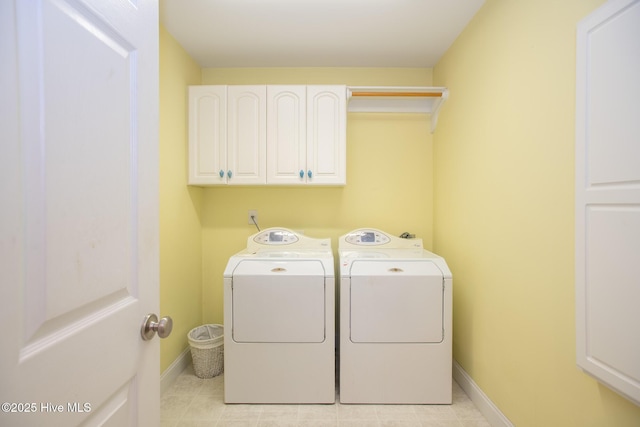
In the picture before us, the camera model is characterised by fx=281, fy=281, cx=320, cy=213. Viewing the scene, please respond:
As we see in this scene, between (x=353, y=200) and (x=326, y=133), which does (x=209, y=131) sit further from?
(x=353, y=200)

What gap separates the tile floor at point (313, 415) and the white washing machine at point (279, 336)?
0.21ft

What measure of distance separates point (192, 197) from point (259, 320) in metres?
1.24

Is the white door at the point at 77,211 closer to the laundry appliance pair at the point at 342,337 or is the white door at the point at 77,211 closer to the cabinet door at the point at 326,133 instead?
the laundry appliance pair at the point at 342,337

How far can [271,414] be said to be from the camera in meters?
1.77

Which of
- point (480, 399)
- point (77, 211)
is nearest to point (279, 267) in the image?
point (77, 211)

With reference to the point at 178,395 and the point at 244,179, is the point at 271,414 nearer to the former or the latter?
the point at 178,395

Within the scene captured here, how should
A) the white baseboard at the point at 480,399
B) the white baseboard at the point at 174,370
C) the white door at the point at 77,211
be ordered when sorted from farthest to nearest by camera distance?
the white baseboard at the point at 174,370 < the white baseboard at the point at 480,399 < the white door at the point at 77,211

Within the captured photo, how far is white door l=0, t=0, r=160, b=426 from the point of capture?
455 mm

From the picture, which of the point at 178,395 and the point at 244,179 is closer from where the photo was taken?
the point at 178,395

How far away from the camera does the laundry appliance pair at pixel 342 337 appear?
182 cm

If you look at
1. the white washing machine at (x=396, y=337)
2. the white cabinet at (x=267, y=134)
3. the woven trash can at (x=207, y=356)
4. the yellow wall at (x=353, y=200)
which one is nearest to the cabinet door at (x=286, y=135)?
the white cabinet at (x=267, y=134)

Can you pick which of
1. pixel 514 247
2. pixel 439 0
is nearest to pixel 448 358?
pixel 514 247

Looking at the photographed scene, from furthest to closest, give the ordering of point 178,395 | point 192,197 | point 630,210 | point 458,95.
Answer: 1. point 192,197
2. point 458,95
3. point 178,395
4. point 630,210

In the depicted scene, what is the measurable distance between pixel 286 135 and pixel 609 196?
1892 mm
